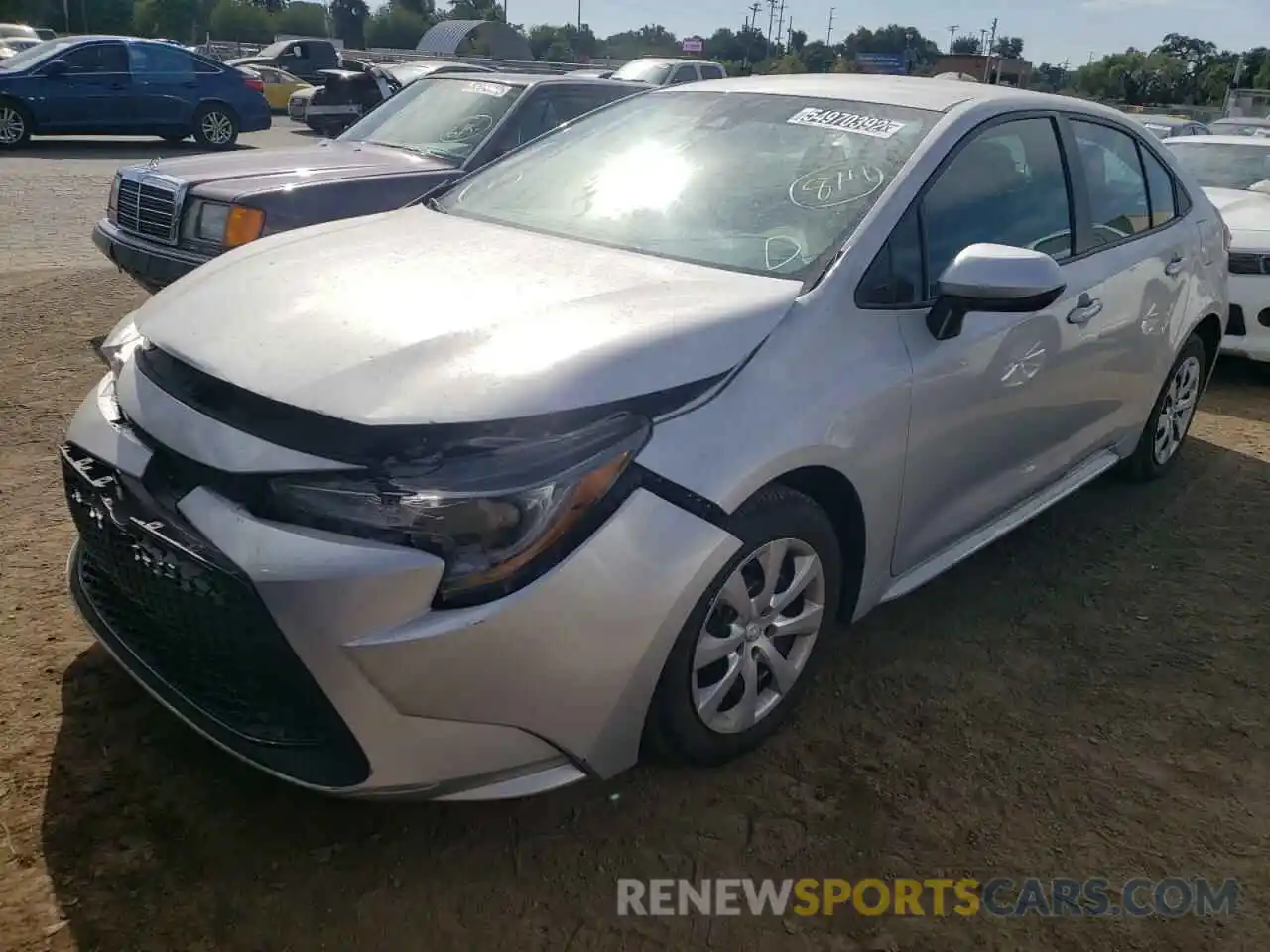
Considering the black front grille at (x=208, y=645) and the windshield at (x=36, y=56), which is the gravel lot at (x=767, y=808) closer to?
the black front grille at (x=208, y=645)

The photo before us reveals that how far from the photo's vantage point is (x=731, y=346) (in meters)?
2.47

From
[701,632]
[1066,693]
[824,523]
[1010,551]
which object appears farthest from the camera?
[1010,551]

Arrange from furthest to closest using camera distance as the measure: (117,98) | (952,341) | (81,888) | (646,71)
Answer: (646,71) < (117,98) < (952,341) < (81,888)

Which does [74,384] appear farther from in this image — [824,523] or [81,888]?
[824,523]

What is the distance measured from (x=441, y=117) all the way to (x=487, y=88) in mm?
352

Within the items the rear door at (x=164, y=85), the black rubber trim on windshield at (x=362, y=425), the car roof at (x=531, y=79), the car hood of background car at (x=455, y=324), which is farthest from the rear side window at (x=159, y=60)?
the black rubber trim on windshield at (x=362, y=425)

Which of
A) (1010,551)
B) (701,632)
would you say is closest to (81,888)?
(701,632)

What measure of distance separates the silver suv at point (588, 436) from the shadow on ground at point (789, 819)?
26 cm

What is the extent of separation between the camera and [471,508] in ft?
6.85

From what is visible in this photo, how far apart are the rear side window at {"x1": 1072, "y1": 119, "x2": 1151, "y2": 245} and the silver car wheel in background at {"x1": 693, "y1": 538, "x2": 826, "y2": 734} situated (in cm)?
194

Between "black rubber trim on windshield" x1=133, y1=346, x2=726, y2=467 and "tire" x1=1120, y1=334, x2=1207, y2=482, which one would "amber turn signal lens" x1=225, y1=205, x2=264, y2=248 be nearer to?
"black rubber trim on windshield" x1=133, y1=346, x2=726, y2=467

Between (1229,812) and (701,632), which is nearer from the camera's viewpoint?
(701,632)

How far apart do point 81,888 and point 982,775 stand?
2118 millimetres

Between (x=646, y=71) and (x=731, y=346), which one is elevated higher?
(x=646, y=71)
